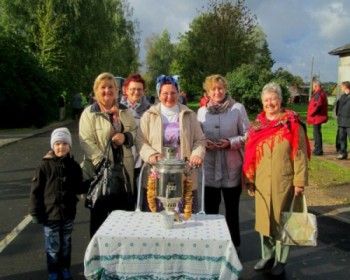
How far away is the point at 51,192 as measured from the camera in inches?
166

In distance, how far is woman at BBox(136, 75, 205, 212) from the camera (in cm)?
421

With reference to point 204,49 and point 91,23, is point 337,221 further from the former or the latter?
point 204,49

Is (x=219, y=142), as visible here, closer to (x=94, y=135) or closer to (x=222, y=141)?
(x=222, y=141)

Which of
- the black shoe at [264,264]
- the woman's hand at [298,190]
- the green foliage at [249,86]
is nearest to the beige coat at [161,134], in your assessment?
the woman's hand at [298,190]

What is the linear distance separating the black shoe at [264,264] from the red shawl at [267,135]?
3.00 ft

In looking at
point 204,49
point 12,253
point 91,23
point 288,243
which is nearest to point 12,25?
point 91,23

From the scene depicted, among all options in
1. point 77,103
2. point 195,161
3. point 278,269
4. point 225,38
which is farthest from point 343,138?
point 225,38

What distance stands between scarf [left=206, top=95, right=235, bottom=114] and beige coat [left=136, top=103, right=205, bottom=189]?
0.65 m

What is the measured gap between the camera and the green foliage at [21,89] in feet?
73.4

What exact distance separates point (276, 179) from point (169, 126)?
126 cm

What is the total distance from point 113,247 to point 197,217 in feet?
2.65

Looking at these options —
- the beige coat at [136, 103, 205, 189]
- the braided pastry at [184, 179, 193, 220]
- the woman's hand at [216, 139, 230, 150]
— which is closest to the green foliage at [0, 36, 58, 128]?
the woman's hand at [216, 139, 230, 150]

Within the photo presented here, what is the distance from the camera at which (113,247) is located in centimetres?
313

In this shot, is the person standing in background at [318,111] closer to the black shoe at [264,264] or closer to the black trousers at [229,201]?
the black trousers at [229,201]
